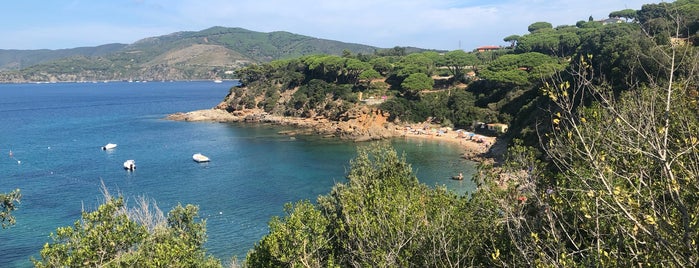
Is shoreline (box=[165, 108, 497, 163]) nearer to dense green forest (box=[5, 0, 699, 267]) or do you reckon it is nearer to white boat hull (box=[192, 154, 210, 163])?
dense green forest (box=[5, 0, 699, 267])

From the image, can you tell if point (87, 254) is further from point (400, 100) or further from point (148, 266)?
point (400, 100)

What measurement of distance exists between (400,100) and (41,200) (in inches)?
2030

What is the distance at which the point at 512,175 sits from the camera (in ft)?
41.8

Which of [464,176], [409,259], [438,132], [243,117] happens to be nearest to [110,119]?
[243,117]

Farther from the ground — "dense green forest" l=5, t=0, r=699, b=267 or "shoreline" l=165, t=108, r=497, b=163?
"dense green forest" l=5, t=0, r=699, b=267

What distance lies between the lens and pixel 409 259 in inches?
472

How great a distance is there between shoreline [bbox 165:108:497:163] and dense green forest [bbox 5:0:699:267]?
119 inches

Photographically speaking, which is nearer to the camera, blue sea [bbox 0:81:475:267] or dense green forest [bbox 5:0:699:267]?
dense green forest [bbox 5:0:699:267]

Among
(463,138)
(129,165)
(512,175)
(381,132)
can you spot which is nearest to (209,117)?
(381,132)

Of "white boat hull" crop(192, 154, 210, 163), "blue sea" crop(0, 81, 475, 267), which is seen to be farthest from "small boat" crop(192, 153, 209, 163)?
"blue sea" crop(0, 81, 475, 267)

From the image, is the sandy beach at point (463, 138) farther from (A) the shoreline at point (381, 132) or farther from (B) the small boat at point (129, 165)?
(B) the small boat at point (129, 165)

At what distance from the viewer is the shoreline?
56.4 m

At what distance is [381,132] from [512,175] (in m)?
52.0

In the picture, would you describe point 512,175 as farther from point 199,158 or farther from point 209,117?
point 209,117
